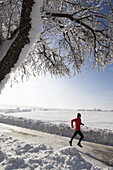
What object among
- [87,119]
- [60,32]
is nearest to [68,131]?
[60,32]

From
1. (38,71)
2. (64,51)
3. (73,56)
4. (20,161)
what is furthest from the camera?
(38,71)

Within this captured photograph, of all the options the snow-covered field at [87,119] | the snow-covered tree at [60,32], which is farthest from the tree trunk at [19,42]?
the snow-covered field at [87,119]

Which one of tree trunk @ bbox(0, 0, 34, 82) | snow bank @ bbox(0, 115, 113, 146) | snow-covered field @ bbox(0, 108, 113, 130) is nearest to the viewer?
tree trunk @ bbox(0, 0, 34, 82)

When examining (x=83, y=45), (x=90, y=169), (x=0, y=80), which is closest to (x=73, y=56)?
(x=83, y=45)

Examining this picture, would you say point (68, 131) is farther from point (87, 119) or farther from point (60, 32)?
point (87, 119)

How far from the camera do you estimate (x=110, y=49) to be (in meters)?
4.31

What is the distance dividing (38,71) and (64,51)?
2.32 meters

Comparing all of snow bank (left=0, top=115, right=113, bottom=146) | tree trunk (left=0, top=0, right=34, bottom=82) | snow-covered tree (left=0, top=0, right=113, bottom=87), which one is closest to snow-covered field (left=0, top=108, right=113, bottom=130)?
snow bank (left=0, top=115, right=113, bottom=146)

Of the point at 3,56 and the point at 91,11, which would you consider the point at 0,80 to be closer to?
the point at 3,56

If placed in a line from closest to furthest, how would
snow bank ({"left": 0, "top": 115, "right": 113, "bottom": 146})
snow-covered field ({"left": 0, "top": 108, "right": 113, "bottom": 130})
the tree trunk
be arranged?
the tree trunk, snow bank ({"left": 0, "top": 115, "right": 113, "bottom": 146}), snow-covered field ({"left": 0, "top": 108, "right": 113, "bottom": 130})

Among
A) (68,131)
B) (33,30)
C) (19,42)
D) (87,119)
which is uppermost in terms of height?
(33,30)

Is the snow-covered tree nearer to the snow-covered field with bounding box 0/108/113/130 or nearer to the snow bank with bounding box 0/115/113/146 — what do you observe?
the snow bank with bounding box 0/115/113/146

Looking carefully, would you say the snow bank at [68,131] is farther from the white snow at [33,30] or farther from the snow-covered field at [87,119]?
the white snow at [33,30]

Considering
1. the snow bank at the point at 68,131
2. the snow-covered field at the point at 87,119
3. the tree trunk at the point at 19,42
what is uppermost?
the tree trunk at the point at 19,42
